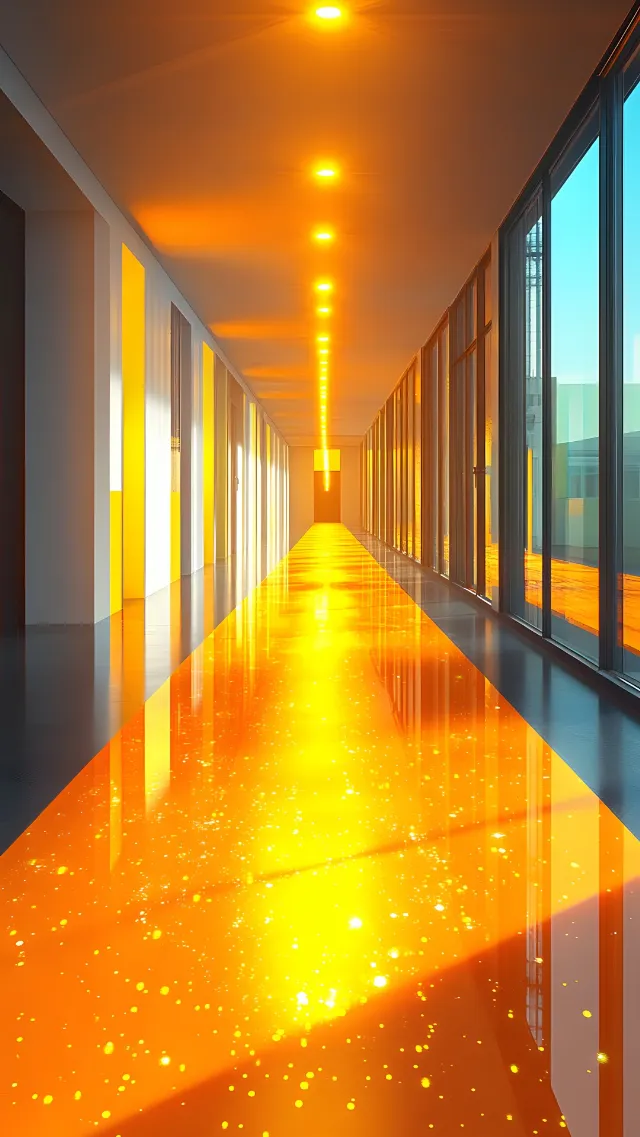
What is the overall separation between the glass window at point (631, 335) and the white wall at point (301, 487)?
A: 109 ft

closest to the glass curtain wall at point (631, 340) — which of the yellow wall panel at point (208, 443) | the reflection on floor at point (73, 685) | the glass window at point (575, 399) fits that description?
the glass window at point (575, 399)

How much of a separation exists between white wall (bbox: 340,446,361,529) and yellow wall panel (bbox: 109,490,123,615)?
92.7 ft

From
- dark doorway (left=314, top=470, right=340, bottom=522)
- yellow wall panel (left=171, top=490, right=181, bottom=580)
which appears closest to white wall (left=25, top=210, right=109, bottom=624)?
yellow wall panel (left=171, top=490, right=181, bottom=580)

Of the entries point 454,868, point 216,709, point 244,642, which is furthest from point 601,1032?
point 244,642

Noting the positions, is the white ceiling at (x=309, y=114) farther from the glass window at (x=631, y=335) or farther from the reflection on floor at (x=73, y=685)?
the reflection on floor at (x=73, y=685)

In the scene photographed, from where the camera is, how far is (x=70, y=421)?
777cm

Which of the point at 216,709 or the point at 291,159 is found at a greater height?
the point at 291,159

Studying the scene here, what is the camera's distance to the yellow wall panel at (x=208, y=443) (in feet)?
48.5

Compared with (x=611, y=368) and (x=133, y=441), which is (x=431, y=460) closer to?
(x=133, y=441)

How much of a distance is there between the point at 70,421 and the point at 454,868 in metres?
5.96

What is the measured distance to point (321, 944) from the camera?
2131mm

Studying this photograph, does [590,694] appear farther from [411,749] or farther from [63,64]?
[63,64]

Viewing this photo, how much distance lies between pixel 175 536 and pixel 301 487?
27.0m

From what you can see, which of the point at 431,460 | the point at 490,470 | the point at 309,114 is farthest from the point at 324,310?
the point at 309,114
